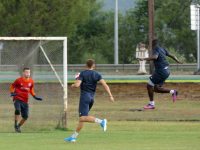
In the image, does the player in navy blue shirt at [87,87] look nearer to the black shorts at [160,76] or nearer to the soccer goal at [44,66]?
the soccer goal at [44,66]

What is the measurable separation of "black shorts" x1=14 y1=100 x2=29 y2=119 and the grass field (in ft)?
1.67

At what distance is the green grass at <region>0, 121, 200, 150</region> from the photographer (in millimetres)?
16531

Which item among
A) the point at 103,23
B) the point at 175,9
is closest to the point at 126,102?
the point at 175,9

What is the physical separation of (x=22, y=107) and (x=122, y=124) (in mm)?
3456

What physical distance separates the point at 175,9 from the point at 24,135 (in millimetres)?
44314

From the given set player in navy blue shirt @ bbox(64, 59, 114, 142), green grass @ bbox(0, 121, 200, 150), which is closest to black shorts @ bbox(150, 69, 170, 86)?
green grass @ bbox(0, 121, 200, 150)

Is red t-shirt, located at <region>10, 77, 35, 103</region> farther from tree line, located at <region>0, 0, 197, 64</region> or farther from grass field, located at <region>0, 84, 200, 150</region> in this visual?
tree line, located at <region>0, 0, 197, 64</region>

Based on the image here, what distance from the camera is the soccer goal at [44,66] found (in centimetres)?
2259

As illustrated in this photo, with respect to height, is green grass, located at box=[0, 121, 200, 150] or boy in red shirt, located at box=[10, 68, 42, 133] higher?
boy in red shirt, located at box=[10, 68, 42, 133]

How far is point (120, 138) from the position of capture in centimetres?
1880

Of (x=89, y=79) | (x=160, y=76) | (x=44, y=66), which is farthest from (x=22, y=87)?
(x=160, y=76)

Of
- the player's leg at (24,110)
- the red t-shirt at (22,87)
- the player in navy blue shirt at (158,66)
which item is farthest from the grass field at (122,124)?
the red t-shirt at (22,87)

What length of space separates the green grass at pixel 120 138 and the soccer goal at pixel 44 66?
0.93 m

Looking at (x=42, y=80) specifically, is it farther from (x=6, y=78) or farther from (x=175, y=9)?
(x=175, y=9)
